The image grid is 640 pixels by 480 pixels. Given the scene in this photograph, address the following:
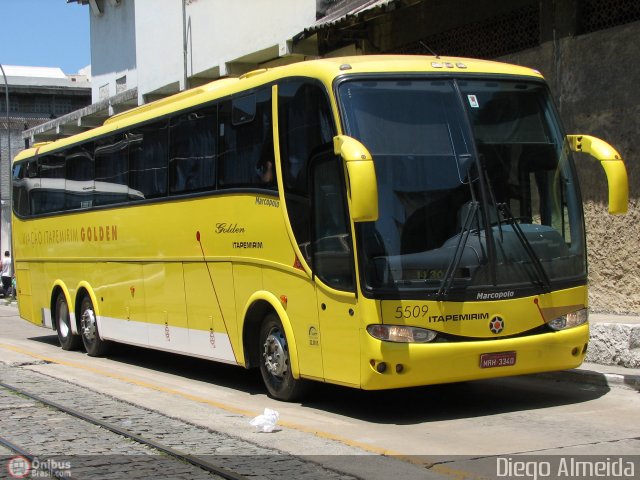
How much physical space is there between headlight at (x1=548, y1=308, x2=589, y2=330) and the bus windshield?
1.03ft

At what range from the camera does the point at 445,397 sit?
996cm

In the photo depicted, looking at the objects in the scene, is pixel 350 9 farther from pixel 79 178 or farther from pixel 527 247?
pixel 527 247

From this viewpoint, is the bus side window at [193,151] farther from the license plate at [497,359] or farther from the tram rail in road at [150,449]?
the license plate at [497,359]

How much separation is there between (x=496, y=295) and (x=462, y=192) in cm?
96

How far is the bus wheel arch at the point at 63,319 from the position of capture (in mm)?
16027

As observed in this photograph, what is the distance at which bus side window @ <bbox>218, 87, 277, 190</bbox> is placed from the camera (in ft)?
32.1

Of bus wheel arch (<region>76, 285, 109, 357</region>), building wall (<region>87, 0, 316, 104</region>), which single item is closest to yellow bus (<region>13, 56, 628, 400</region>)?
bus wheel arch (<region>76, 285, 109, 357</region>)

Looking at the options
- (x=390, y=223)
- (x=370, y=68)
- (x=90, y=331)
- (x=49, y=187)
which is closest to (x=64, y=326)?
(x=90, y=331)

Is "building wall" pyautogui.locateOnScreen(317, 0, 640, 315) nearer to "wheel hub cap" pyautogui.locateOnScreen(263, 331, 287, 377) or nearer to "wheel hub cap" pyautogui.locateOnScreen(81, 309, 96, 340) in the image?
"wheel hub cap" pyautogui.locateOnScreen(263, 331, 287, 377)

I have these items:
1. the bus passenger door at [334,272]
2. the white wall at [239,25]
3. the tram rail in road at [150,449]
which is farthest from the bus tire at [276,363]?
the white wall at [239,25]

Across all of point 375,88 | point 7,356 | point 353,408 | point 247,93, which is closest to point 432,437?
point 353,408

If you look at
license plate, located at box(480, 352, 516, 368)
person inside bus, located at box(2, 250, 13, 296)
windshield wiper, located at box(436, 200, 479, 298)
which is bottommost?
person inside bus, located at box(2, 250, 13, 296)

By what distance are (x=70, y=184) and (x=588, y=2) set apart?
8.57 meters

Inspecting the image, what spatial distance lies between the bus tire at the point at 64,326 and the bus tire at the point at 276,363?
6887 mm
